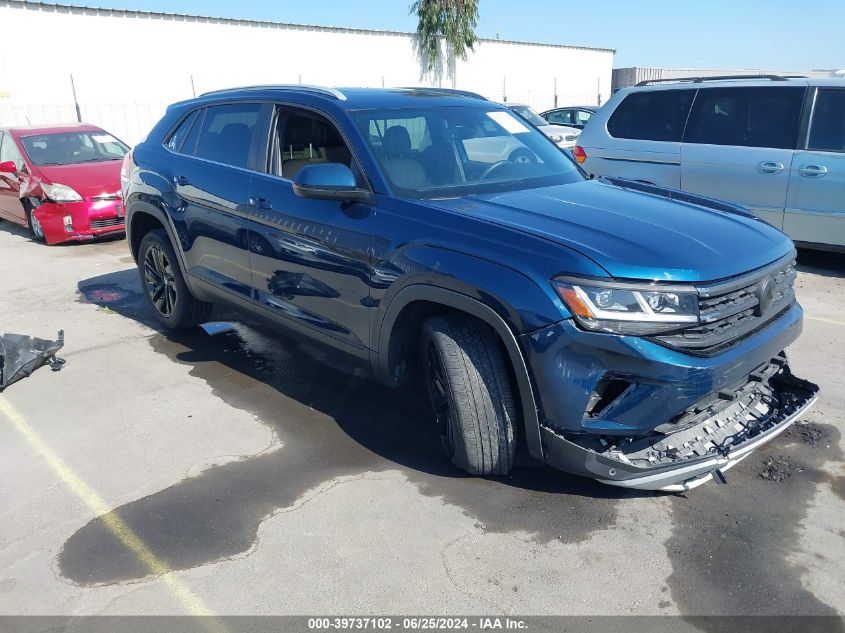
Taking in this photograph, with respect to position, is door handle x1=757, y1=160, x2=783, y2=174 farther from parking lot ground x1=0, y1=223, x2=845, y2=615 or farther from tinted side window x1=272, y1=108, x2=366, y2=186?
tinted side window x1=272, y1=108, x2=366, y2=186

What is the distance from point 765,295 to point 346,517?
2144 millimetres

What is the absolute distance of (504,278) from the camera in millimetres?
2979

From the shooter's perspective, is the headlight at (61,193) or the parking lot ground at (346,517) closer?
the parking lot ground at (346,517)

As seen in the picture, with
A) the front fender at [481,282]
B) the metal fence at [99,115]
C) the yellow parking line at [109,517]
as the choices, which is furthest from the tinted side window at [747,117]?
the metal fence at [99,115]

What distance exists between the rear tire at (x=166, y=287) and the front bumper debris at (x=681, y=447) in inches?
136

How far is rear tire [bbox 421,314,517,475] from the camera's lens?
3168 mm

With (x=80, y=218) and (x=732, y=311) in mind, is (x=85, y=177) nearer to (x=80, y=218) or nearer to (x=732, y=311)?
(x=80, y=218)

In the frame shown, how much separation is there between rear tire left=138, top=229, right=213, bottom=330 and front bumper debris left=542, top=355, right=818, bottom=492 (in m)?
3.46

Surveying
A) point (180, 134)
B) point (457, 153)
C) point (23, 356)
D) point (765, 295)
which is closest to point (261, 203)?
point (457, 153)

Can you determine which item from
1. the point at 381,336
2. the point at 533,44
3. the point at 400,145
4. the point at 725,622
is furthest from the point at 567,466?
the point at 533,44

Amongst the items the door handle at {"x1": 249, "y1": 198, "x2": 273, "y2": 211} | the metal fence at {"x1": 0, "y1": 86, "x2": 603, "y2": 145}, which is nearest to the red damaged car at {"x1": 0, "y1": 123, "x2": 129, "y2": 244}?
the door handle at {"x1": 249, "y1": 198, "x2": 273, "y2": 211}

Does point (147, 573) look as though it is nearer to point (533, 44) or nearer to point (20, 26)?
point (20, 26)

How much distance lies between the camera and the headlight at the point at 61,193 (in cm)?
916

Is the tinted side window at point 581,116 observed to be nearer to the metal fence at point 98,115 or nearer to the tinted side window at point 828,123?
the tinted side window at point 828,123
